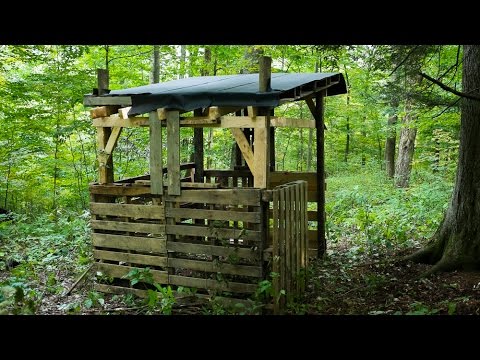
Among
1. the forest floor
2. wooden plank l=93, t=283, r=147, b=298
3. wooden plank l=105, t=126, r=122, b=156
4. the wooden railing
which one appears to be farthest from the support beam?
wooden plank l=105, t=126, r=122, b=156

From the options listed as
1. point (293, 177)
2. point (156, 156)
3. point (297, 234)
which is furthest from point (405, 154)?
point (156, 156)

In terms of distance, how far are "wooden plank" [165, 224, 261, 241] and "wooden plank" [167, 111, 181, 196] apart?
530 mm

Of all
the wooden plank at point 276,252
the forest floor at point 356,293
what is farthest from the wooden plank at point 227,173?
the wooden plank at point 276,252

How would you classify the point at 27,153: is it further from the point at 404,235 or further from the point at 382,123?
the point at 382,123

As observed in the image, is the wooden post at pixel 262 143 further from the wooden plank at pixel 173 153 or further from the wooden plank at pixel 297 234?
the wooden plank at pixel 173 153

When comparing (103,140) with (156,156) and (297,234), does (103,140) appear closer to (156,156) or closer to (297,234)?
(156,156)

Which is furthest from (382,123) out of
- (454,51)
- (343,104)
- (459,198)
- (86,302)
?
(86,302)

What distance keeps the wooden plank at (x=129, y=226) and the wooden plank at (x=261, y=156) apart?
1666 mm

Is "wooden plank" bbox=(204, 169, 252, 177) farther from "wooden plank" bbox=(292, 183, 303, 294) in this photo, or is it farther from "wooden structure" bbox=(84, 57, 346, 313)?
"wooden plank" bbox=(292, 183, 303, 294)

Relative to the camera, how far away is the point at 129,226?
6.74 m

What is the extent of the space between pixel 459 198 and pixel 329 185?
11334mm

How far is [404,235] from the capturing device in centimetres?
873

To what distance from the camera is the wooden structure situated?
5949 millimetres

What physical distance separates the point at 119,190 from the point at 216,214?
1748 mm
